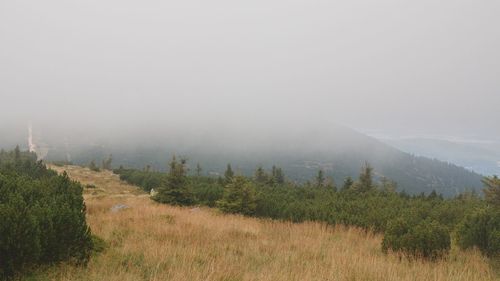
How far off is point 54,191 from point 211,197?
822 inches

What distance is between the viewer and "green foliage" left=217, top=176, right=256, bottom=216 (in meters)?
20.6

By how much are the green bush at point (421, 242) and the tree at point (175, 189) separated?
17770mm

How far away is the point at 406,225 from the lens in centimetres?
994

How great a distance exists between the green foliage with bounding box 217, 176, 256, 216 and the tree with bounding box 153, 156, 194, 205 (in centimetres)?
491

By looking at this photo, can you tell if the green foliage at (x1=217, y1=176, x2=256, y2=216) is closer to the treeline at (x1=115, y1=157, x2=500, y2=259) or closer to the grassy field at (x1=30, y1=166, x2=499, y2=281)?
the treeline at (x1=115, y1=157, x2=500, y2=259)

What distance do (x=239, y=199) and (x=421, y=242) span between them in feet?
42.1

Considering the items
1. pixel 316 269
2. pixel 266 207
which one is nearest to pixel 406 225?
pixel 316 269

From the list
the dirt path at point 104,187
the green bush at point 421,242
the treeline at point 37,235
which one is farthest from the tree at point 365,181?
the treeline at point 37,235

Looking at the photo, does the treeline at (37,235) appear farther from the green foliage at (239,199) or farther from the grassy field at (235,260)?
the green foliage at (239,199)

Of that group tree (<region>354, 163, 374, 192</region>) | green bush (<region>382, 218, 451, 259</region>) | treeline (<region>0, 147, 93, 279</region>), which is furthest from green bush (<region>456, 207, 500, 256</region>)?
tree (<region>354, 163, 374, 192</region>)

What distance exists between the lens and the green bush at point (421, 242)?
8859 millimetres

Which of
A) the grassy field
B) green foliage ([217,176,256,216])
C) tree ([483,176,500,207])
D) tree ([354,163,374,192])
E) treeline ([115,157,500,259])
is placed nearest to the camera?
the grassy field

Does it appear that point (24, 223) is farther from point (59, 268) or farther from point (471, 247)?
point (471, 247)

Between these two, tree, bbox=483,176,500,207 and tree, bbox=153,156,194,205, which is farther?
tree, bbox=483,176,500,207
